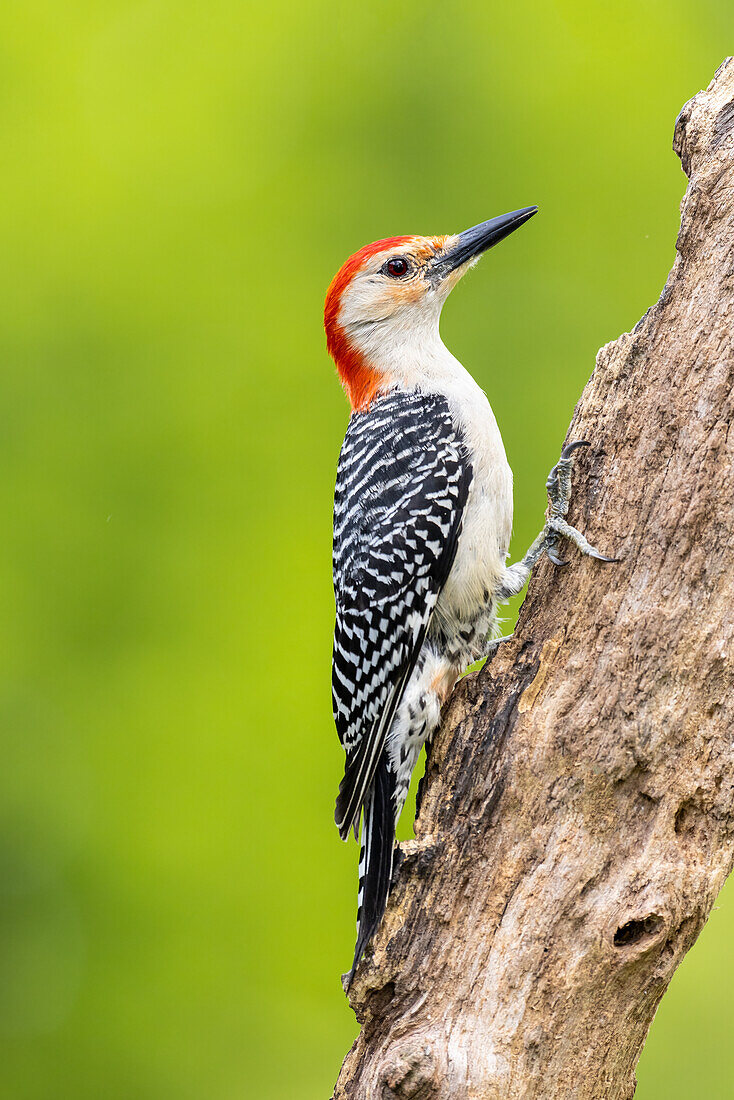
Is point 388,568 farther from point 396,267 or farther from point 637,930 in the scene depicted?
point 637,930

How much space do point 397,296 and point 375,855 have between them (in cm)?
237

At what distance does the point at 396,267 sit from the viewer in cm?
497

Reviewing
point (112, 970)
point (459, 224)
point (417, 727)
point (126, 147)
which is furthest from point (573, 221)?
point (112, 970)

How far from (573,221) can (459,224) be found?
0.85 metres

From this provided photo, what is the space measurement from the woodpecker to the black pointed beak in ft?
0.12

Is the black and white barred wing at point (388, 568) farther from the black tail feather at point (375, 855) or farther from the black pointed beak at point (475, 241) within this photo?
the black pointed beak at point (475, 241)

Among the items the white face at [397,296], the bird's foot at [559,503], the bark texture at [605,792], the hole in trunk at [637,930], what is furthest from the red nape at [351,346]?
the hole in trunk at [637,930]

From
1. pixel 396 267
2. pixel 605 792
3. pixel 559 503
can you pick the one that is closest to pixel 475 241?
pixel 396 267

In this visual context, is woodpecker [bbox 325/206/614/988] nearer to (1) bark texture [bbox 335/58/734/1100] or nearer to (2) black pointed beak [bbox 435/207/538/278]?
(2) black pointed beak [bbox 435/207/538/278]

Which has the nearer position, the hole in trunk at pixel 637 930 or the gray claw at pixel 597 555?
the hole in trunk at pixel 637 930

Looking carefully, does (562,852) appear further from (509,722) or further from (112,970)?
(112,970)

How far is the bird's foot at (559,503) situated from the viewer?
3.87 meters

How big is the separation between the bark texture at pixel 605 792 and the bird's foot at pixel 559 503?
96 millimetres

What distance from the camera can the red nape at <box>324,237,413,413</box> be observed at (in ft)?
16.3
